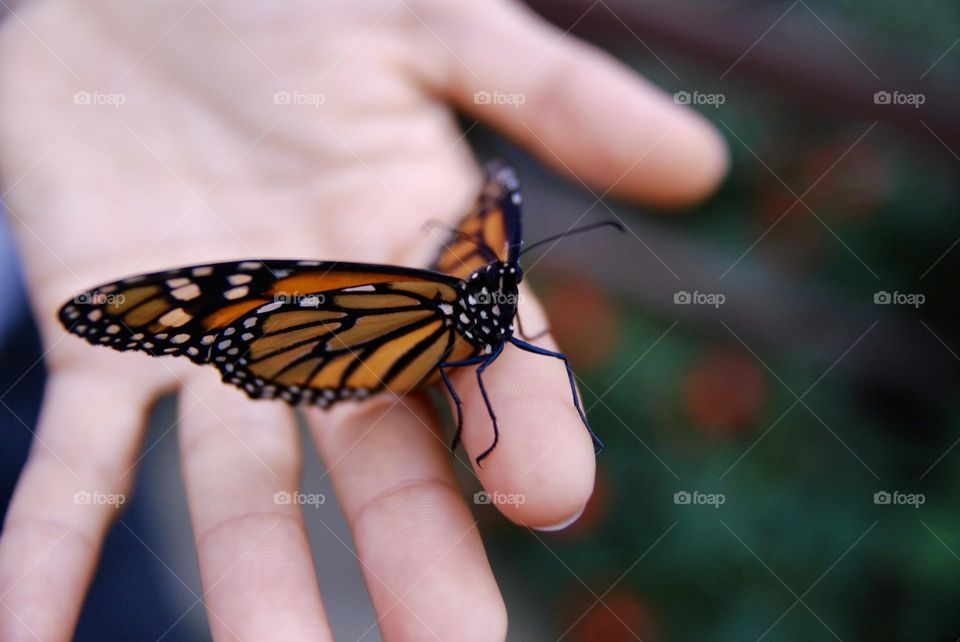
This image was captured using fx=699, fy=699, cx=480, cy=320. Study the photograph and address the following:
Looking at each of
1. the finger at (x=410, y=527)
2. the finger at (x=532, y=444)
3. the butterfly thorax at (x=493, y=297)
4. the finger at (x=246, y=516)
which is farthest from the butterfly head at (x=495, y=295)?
the finger at (x=246, y=516)

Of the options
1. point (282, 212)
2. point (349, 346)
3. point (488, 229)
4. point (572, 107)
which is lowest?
point (349, 346)

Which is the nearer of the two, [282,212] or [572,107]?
[572,107]

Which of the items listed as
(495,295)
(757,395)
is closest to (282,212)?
(495,295)

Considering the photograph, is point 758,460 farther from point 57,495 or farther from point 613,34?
point 57,495

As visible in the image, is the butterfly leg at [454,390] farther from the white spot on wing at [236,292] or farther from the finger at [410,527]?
the white spot on wing at [236,292]

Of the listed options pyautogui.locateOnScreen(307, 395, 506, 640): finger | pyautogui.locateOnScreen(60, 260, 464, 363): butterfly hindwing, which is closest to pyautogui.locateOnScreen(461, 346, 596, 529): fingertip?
pyautogui.locateOnScreen(307, 395, 506, 640): finger

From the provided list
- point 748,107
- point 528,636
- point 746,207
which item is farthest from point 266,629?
point 748,107

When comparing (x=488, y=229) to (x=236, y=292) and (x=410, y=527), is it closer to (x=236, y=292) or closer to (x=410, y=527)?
(x=236, y=292)
